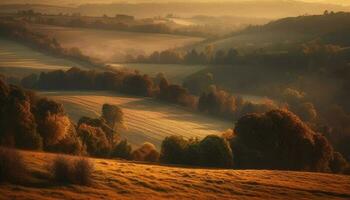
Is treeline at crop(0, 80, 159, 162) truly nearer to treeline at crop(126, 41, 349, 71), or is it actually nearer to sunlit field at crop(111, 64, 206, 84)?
sunlit field at crop(111, 64, 206, 84)

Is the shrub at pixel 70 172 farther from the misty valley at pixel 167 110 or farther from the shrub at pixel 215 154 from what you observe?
the shrub at pixel 215 154

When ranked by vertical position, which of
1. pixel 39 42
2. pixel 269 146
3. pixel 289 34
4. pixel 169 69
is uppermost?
pixel 289 34

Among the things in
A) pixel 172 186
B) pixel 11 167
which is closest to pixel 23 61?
pixel 172 186

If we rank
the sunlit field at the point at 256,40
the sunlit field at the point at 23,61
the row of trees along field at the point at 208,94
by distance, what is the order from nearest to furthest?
1. the row of trees along field at the point at 208,94
2. the sunlit field at the point at 23,61
3. the sunlit field at the point at 256,40

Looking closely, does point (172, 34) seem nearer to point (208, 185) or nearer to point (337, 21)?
point (337, 21)

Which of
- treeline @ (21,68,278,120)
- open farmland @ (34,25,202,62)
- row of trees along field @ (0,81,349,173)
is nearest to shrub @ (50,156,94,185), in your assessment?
row of trees along field @ (0,81,349,173)

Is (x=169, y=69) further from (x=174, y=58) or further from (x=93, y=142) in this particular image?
(x=93, y=142)

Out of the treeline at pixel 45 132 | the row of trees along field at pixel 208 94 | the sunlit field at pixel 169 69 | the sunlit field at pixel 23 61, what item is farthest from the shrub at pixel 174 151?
the sunlit field at pixel 169 69
